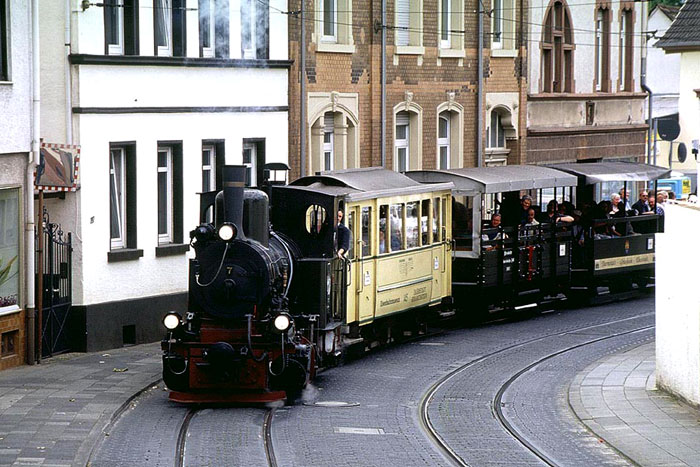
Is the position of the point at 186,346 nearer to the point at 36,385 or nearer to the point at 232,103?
the point at 36,385

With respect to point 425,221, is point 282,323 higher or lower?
lower

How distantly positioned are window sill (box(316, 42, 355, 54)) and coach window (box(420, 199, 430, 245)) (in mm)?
6147

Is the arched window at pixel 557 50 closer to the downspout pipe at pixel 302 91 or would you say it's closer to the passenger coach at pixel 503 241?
the passenger coach at pixel 503 241

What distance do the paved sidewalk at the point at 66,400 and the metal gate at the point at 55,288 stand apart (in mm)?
299

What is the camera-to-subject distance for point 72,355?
20.8m

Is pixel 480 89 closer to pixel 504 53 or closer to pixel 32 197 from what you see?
pixel 504 53

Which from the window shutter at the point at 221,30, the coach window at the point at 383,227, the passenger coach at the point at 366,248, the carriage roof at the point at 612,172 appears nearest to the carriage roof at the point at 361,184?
the passenger coach at the point at 366,248

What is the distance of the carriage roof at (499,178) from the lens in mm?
24719

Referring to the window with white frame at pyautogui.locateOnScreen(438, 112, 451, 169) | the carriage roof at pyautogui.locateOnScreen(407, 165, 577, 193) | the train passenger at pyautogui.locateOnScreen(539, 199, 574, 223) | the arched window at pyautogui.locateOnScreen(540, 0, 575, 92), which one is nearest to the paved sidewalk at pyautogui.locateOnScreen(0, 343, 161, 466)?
the carriage roof at pyautogui.locateOnScreen(407, 165, 577, 193)

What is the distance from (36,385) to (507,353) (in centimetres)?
739

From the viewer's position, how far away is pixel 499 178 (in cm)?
2567

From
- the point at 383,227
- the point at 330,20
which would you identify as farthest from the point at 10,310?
the point at 330,20

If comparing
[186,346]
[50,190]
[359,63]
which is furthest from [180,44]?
[186,346]

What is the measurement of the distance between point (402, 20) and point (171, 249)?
9.72 m
